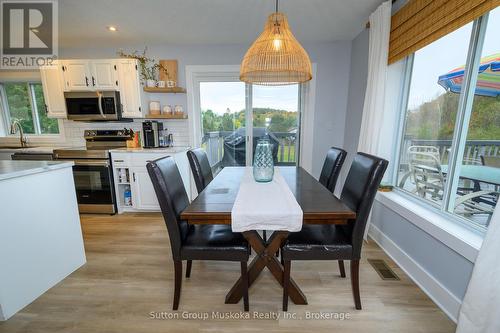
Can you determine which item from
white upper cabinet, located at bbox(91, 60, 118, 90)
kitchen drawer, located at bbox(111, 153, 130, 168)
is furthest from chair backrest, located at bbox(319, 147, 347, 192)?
white upper cabinet, located at bbox(91, 60, 118, 90)

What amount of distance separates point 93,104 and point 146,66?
0.93 meters

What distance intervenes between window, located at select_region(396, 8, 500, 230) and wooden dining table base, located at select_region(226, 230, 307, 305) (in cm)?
126

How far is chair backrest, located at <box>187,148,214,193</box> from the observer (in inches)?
76.2

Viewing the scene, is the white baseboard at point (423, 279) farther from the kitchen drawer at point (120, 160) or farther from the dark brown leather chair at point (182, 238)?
the kitchen drawer at point (120, 160)

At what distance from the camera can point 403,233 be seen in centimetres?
188

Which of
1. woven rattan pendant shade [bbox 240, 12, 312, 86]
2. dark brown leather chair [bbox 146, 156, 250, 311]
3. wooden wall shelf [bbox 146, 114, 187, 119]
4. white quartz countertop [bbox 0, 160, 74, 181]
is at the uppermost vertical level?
woven rattan pendant shade [bbox 240, 12, 312, 86]

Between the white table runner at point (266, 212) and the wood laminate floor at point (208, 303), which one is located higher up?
the white table runner at point (266, 212)

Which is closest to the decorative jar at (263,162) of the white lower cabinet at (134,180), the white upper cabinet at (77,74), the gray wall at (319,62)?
the white lower cabinet at (134,180)

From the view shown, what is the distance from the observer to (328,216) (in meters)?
1.17

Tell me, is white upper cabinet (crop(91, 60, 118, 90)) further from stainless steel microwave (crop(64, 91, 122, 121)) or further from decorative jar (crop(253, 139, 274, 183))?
decorative jar (crop(253, 139, 274, 183))

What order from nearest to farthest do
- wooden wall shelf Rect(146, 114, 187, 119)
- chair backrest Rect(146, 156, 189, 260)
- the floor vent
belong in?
chair backrest Rect(146, 156, 189, 260)
the floor vent
wooden wall shelf Rect(146, 114, 187, 119)

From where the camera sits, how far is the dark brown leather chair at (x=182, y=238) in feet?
4.18

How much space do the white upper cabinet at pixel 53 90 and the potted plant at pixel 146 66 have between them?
903 millimetres

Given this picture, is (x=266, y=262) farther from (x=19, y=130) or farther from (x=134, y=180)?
(x=19, y=130)
